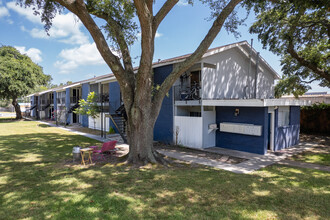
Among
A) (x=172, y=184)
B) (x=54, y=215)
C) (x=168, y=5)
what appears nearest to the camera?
(x=54, y=215)

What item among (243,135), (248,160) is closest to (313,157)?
(243,135)

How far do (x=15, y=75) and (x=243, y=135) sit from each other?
2811 cm

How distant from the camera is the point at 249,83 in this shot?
14938 millimetres

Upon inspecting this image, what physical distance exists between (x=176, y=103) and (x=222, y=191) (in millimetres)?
7425

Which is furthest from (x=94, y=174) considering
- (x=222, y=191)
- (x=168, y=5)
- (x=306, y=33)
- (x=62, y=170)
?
(x=306, y=33)

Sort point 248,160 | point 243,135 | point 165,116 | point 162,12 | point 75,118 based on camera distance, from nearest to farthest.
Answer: point 162,12
point 248,160
point 243,135
point 165,116
point 75,118

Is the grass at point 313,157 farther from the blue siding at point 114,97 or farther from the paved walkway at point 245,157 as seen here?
the blue siding at point 114,97

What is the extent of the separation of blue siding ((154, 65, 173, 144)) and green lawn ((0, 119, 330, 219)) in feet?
17.5

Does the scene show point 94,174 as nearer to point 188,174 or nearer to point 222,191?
point 188,174

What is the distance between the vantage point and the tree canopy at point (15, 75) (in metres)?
25.0

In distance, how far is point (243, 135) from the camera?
10500 millimetres

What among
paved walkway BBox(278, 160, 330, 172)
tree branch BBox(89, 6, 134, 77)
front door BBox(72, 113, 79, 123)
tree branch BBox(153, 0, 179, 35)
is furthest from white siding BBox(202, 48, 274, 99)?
front door BBox(72, 113, 79, 123)

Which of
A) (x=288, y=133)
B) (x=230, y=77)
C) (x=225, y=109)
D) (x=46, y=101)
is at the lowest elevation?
(x=288, y=133)

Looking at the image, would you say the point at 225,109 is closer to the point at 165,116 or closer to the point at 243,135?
the point at 243,135
